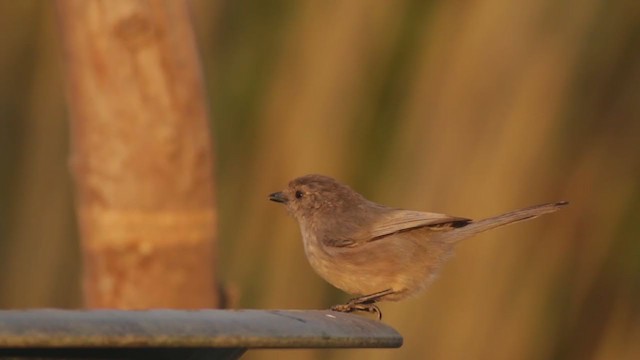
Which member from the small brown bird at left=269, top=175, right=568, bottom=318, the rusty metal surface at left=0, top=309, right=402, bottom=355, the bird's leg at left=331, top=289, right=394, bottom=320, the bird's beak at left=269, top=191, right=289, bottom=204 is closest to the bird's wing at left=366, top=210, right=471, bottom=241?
the small brown bird at left=269, top=175, right=568, bottom=318

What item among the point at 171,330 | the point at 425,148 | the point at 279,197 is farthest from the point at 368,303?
the point at 171,330

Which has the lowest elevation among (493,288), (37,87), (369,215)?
(493,288)

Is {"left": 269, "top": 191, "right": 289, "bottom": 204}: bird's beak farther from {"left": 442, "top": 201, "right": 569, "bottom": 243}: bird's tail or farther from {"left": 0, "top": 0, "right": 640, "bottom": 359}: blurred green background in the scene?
{"left": 442, "top": 201, "right": 569, "bottom": 243}: bird's tail

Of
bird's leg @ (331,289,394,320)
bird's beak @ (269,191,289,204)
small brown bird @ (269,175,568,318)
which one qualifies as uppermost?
bird's beak @ (269,191,289,204)

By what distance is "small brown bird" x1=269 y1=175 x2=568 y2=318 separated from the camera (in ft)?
15.4

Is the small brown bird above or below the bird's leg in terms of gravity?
above

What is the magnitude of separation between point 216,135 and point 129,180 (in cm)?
123

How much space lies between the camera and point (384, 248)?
479 cm

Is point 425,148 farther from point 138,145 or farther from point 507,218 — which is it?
point 138,145

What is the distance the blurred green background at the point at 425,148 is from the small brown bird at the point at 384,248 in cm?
80

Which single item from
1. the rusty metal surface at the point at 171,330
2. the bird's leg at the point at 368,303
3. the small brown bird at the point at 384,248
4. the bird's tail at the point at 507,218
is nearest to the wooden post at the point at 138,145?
the small brown bird at the point at 384,248

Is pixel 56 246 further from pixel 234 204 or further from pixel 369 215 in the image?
pixel 369 215

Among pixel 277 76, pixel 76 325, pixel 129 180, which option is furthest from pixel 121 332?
pixel 277 76

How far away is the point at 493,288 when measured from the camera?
5.80m
